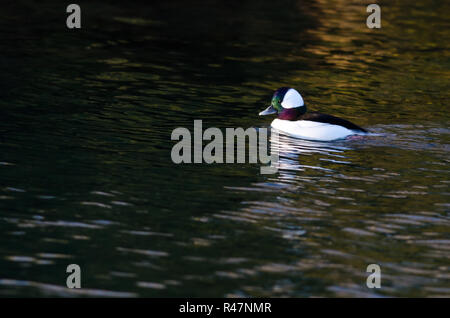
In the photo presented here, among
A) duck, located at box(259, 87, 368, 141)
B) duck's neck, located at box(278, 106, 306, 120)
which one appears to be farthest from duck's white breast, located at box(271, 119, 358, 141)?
duck's neck, located at box(278, 106, 306, 120)

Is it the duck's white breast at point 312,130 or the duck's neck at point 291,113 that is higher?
the duck's neck at point 291,113

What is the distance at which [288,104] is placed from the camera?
1603 centimetres

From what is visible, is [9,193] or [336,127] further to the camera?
[336,127]

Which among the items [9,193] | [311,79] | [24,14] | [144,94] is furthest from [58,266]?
[24,14]

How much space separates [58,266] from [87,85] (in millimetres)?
9804

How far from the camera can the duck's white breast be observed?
1493 cm

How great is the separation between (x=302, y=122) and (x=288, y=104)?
0.76m

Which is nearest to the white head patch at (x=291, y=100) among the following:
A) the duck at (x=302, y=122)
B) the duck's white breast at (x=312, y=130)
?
the duck at (x=302, y=122)

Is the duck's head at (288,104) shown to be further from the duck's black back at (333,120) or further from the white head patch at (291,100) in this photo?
the duck's black back at (333,120)

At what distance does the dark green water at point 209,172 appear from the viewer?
30.2 ft

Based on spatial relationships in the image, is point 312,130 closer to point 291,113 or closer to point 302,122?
point 302,122

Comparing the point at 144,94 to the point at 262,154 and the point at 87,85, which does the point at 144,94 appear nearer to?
the point at 87,85

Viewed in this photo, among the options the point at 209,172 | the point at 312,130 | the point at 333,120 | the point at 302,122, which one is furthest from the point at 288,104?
the point at 209,172

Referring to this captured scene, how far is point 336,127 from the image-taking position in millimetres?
14852
